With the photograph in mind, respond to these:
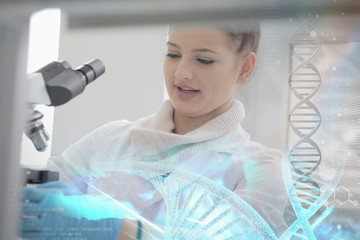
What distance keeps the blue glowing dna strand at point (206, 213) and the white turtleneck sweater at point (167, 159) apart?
0.02m

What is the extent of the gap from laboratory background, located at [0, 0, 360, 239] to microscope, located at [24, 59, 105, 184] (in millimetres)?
15

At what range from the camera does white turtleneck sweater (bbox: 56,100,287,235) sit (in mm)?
1104

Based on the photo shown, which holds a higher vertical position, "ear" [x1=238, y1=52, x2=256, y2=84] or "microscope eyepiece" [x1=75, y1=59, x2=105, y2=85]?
"ear" [x1=238, y1=52, x2=256, y2=84]

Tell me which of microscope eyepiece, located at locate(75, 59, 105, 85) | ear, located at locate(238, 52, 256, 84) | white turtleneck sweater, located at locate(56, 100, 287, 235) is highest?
ear, located at locate(238, 52, 256, 84)

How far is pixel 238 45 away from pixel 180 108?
21 centimetres

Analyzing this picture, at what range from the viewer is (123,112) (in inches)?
45.0

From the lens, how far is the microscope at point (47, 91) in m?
1.08

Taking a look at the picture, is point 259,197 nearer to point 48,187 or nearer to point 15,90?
point 48,187

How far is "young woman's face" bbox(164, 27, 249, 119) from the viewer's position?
3.68 feet

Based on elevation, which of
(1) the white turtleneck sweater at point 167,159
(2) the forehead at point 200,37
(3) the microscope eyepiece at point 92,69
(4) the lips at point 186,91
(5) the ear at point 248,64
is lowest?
(1) the white turtleneck sweater at point 167,159

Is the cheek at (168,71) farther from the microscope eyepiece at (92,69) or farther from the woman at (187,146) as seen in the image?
the microscope eyepiece at (92,69)

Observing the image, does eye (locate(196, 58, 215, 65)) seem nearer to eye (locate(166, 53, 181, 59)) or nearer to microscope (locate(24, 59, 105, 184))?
eye (locate(166, 53, 181, 59))

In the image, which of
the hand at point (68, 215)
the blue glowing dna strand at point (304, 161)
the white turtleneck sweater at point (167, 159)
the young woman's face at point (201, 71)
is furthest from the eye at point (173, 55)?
the hand at point (68, 215)

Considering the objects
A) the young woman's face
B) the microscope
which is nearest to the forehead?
the young woman's face
